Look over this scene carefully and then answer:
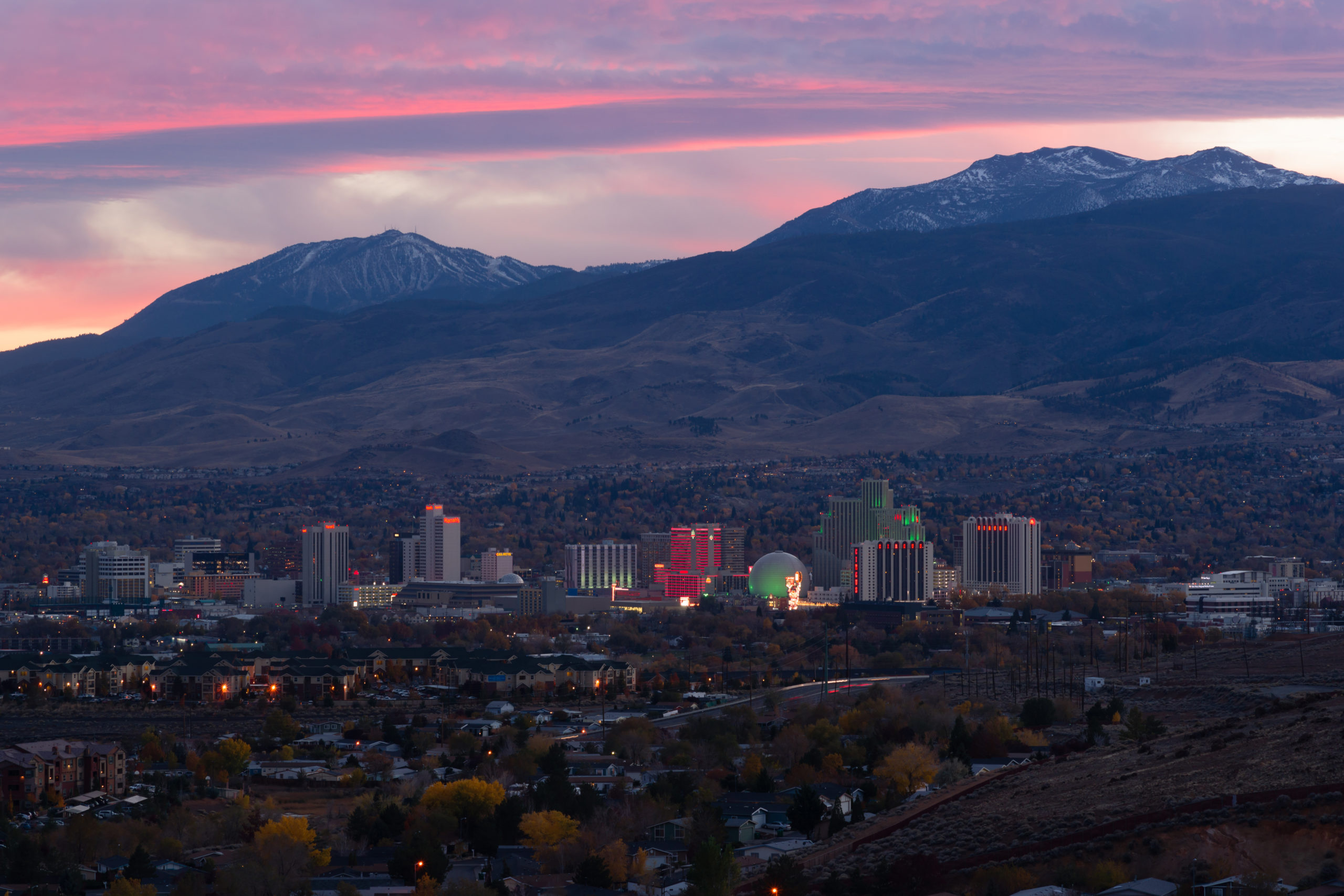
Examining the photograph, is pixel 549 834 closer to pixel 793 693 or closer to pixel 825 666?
pixel 793 693

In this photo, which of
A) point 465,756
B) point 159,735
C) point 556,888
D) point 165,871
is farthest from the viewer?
point 159,735

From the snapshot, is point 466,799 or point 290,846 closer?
point 290,846

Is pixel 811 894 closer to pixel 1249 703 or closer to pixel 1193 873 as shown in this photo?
pixel 1193 873

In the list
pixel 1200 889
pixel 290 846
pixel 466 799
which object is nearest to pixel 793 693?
pixel 466 799

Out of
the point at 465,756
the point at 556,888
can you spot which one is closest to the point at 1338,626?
the point at 465,756

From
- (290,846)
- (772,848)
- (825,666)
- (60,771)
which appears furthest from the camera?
(825,666)

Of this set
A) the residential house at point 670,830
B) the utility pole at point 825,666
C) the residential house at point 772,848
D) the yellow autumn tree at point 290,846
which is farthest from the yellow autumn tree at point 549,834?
the utility pole at point 825,666
